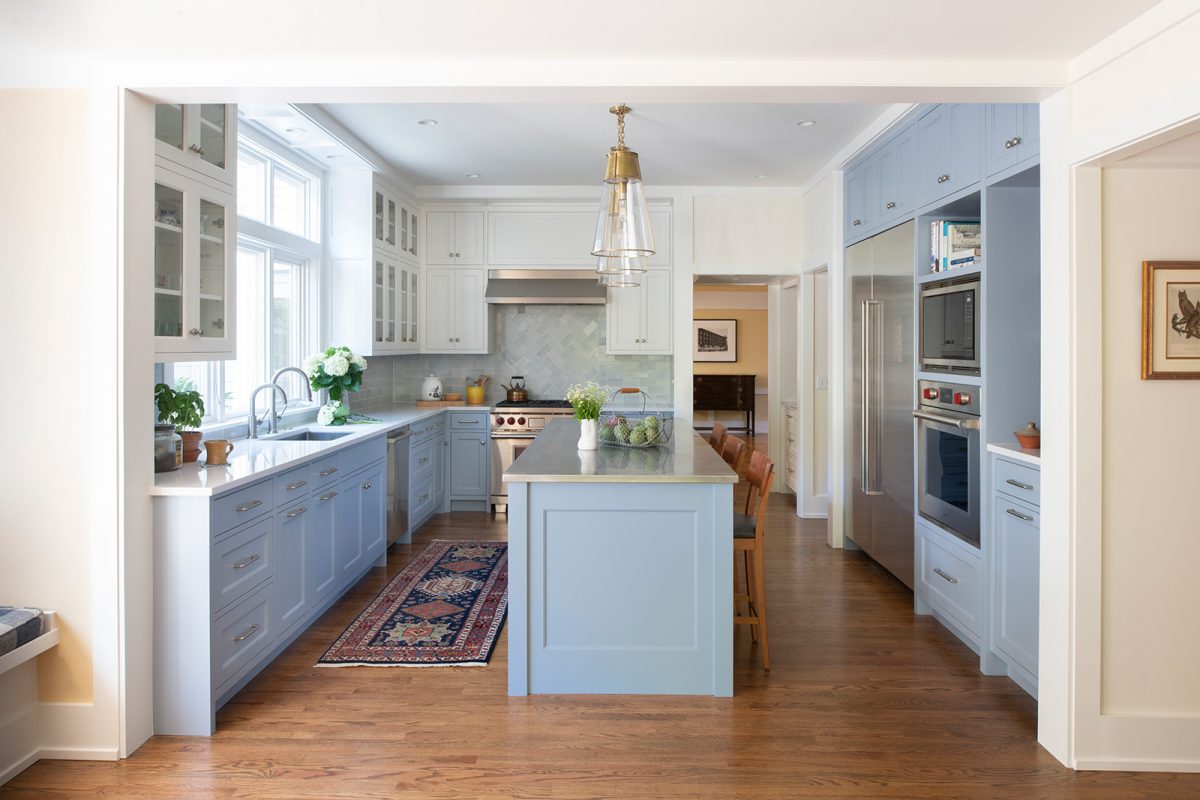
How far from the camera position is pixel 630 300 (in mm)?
6742

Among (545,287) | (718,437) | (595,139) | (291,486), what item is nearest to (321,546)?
(291,486)

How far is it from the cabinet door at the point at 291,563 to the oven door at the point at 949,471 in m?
2.96

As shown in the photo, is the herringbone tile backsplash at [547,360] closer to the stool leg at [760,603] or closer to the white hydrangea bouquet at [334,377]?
the white hydrangea bouquet at [334,377]

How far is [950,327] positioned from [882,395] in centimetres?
95

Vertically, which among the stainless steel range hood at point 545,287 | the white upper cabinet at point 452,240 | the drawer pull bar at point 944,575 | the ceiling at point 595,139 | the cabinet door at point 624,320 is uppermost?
the ceiling at point 595,139

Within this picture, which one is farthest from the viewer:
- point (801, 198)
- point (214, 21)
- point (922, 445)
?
point (801, 198)

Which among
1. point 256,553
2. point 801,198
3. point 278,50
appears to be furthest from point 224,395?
point 801,198

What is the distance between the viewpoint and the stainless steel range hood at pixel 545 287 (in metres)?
6.67

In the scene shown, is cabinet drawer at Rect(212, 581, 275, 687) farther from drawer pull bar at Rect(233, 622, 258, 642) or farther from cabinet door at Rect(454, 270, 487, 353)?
cabinet door at Rect(454, 270, 487, 353)

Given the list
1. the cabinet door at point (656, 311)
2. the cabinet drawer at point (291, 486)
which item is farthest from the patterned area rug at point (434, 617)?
the cabinet door at point (656, 311)

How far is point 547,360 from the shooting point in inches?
284

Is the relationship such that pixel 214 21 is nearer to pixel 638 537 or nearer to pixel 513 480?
pixel 513 480

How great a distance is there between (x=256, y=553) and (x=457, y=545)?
8.06ft

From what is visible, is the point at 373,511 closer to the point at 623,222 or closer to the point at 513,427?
the point at 513,427
